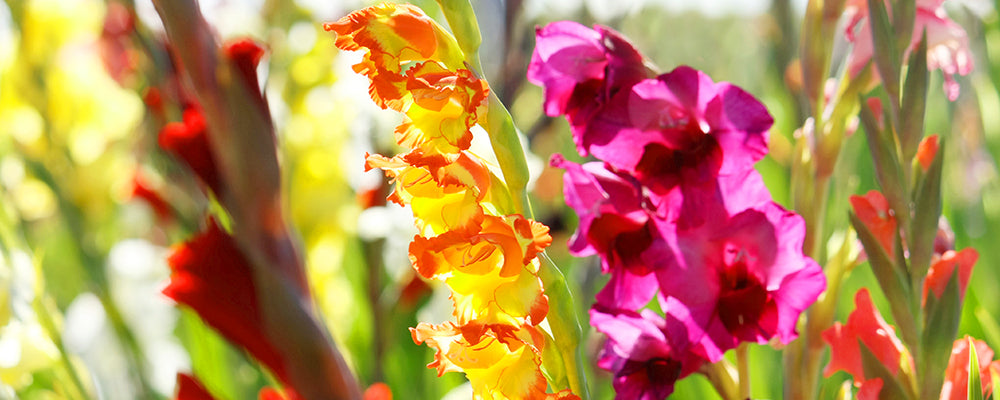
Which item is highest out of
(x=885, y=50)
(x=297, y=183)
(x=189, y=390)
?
(x=885, y=50)

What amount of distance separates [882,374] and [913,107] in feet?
0.27

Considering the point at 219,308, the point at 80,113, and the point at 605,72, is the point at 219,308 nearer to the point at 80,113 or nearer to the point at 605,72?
the point at 605,72

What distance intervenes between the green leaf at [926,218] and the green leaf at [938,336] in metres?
0.01

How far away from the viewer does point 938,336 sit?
0.89 feet

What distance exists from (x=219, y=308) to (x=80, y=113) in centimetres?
57

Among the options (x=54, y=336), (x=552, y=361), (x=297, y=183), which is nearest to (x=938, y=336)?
(x=552, y=361)

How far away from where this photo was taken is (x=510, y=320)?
25 centimetres

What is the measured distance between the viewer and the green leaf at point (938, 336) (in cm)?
27

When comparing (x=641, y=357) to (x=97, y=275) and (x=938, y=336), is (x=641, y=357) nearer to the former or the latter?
(x=938, y=336)

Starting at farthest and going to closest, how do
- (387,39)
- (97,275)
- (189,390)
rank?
1. (97,275)
2. (189,390)
3. (387,39)

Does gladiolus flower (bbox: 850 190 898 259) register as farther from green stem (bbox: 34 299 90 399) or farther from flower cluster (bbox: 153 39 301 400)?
green stem (bbox: 34 299 90 399)

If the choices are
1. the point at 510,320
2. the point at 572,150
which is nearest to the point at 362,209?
the point at 572,150

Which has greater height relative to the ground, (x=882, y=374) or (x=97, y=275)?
(x=882, y=374)

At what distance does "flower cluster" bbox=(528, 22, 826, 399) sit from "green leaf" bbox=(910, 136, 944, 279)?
0.03 m
